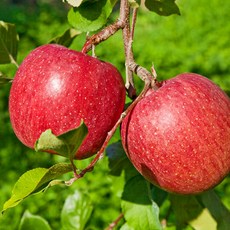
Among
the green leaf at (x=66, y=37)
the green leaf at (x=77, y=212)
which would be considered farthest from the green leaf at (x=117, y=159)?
the green leaf at (x=66, y=37)

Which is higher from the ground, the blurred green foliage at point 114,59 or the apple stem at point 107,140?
the apple stem at point 107,140

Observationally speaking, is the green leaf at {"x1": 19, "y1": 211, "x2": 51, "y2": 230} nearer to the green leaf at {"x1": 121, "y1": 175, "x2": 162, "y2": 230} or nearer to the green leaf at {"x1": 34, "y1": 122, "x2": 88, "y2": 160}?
the green leaf at {"x1": 121, "y1": 175, "x2": 162, "y2": 230}

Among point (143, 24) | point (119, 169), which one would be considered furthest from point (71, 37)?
point (143, 24)

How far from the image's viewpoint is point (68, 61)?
94cm

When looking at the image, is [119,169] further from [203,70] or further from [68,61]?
[203,70]

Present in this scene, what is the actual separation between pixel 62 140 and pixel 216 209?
523 millimetres

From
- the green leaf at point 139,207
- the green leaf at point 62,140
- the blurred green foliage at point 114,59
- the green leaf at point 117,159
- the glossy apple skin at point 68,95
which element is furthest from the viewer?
the blurred green foliage at point 114,59

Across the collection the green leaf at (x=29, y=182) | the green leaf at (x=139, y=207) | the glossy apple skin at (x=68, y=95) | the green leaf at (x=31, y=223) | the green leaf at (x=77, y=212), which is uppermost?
the glossy apple skin at (x=68, y=95)

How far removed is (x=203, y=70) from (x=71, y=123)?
3419 mm

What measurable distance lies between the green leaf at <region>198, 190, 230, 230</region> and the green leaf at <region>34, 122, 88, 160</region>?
0.46 meters

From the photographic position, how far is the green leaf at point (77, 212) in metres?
1.32

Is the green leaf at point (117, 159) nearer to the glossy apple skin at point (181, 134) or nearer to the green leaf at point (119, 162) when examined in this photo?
the green leaf at point (119, 162)

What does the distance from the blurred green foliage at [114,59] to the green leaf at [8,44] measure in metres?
0.30

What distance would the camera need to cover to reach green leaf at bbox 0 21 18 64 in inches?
48.6
